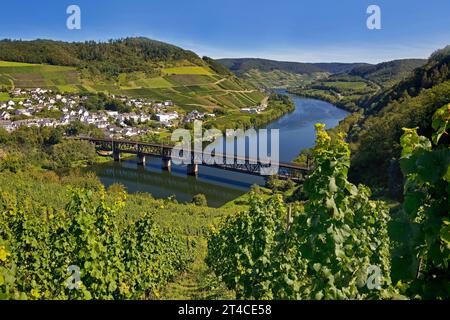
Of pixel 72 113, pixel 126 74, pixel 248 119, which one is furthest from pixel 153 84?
pixel 248 119

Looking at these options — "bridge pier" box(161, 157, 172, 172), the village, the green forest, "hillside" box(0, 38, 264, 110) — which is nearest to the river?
"bridge pier" box(161, 157, 172, 172)

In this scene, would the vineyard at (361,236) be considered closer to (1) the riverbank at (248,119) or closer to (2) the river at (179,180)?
(2) the river at (179,180)

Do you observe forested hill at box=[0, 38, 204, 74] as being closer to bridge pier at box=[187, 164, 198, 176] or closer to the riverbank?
the riverbank

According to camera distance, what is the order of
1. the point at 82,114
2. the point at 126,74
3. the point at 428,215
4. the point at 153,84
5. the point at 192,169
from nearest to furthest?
the point at 428,215, the point at 192,169, the point at 82,114, the point at 153,84, the point at 126,74

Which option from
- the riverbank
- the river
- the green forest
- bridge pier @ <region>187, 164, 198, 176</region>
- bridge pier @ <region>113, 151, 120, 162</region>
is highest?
the riverbank

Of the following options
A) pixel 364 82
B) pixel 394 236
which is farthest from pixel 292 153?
pixel 364 82

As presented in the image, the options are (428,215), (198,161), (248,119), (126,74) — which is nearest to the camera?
(428,215)

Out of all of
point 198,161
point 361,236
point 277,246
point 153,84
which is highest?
point 153,84

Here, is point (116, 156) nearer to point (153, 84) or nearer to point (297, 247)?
point (297, 247)
